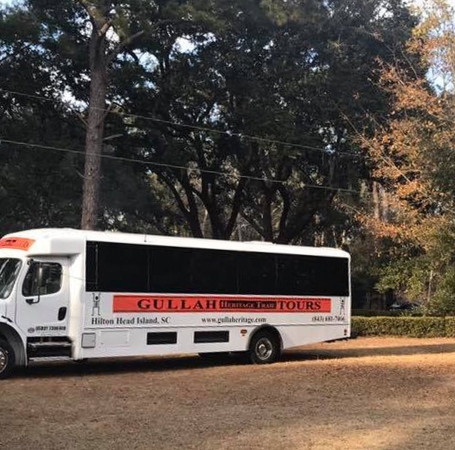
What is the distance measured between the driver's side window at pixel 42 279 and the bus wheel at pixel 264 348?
5.10 m

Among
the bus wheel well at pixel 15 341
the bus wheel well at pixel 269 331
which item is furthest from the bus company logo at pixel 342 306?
the bus wheel well at pixel 15 341

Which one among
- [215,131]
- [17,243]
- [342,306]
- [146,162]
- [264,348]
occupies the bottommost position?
[264,348]

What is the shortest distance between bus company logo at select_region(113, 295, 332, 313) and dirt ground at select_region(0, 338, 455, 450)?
1.35 m

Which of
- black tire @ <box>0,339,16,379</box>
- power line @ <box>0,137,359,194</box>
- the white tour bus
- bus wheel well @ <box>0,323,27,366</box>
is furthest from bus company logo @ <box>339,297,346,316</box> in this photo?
power line @ <box>0,137,359,194</box>

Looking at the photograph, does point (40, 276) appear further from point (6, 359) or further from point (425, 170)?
point (425, 170)

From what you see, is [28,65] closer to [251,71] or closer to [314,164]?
[251,71]

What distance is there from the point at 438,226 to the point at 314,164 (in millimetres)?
14979

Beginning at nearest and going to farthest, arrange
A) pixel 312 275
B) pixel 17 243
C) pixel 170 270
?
pixel 17 243
pixel 170 270
pixel 312 275

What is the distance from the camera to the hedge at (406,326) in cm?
2777

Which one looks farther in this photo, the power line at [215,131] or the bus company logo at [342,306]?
the power line at [215,131]

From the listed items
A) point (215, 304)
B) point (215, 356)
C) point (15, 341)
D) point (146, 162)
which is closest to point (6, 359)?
point (15, 341)

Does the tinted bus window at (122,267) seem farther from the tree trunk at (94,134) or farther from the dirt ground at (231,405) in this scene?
the tree trunk at (94,134)

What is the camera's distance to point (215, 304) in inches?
657

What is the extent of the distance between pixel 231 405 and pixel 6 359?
527 cm
